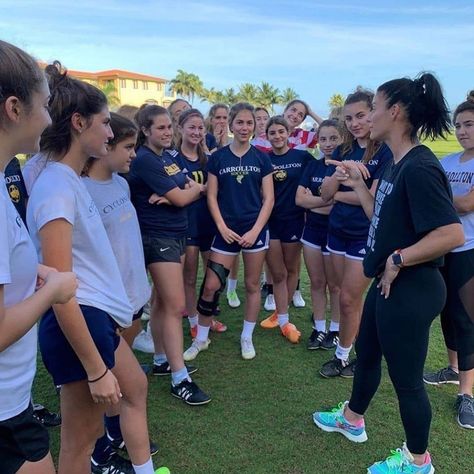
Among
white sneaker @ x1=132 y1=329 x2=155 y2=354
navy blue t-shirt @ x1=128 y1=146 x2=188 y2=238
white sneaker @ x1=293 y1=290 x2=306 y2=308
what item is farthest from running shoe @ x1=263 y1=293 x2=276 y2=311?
navy blue t-shirt @ x1=128 y1=146 x2=188 y2=238

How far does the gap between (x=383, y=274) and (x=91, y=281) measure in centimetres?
153

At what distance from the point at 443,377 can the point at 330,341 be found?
1.07 meters

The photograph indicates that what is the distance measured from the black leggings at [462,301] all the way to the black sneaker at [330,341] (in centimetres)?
128

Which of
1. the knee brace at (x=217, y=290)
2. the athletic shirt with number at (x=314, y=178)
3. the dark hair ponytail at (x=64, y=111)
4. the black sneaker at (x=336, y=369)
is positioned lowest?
the black sneaker at (x=336, y=369)

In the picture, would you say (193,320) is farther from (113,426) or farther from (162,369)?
(113,426)

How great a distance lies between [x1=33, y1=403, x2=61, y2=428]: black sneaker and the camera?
3.24 m

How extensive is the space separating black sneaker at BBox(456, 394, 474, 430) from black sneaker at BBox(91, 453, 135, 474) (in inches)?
88.4

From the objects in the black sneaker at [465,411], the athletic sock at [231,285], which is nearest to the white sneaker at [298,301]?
the athletic sock at [231,285]

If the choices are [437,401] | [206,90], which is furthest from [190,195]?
[206,90]

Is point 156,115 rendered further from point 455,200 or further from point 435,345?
point 435,345

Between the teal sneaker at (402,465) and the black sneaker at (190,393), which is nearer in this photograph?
the teal sneaker at (402,465)

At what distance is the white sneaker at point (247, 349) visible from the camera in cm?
428

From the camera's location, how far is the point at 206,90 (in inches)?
3575

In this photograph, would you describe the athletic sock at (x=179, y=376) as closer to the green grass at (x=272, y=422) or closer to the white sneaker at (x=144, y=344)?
the green grass at (x=272, y=422)
